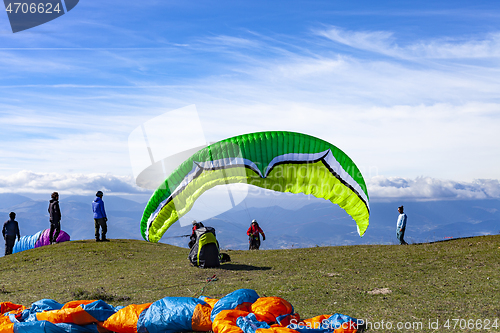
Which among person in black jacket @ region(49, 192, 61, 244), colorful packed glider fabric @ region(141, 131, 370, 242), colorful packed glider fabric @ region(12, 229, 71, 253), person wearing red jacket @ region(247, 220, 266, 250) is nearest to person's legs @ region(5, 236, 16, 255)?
person in black jacket @ region(49, 192, 61, 244)

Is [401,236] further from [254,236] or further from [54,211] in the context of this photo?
[54,211]

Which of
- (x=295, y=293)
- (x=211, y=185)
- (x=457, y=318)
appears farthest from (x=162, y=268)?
(x=457, y=318)

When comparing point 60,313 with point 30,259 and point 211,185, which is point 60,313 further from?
point 30,259

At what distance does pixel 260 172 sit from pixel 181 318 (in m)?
6.83

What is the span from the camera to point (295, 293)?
694 cm

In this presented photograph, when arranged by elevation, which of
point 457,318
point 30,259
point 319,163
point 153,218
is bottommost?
point 30,259

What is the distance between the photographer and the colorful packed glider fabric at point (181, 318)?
15.8 feet

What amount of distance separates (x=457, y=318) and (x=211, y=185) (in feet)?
26.3

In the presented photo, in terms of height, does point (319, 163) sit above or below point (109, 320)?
above

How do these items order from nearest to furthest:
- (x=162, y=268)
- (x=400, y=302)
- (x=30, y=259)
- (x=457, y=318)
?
(x=457, y=318) → (x=400, y=302) → (x=162, y=268) → (x=30, y=259)

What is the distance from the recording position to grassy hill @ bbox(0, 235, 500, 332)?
584cm

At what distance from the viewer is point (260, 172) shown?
37.9 feet

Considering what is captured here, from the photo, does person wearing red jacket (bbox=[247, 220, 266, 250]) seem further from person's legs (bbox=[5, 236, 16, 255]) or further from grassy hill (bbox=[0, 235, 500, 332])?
person's legs (bbox=[5, 236, 16, 255])

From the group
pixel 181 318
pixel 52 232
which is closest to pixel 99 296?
pixel 181 318
